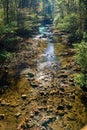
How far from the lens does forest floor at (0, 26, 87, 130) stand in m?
17.0

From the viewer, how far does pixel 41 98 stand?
20.8 metres

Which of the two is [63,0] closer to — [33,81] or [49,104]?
[33,81]

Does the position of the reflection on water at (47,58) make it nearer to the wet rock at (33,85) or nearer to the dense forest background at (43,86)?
the dense forest background at (43,86)

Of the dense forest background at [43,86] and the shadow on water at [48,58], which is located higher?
the dense forest background at [43,86]

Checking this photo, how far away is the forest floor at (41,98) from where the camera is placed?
17.0 meters

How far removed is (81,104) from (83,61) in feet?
14.2

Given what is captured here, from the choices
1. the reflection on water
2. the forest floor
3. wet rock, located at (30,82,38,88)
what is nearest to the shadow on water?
the reflection on water

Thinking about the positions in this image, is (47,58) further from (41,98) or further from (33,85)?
(41,98)

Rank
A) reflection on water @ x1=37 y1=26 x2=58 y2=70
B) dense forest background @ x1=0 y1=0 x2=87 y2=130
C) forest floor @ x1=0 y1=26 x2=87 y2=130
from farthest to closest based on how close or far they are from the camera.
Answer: reflection on water @ x1=37 y1=26 x2=58 y2=70 < dense forest background @ x1=0 y1=0 x2=87 y2=130 < forest floor @ x1=0 y1=26 x2=87 y2=130

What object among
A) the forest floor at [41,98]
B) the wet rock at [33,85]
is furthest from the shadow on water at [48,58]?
the wet rock at [33,85]

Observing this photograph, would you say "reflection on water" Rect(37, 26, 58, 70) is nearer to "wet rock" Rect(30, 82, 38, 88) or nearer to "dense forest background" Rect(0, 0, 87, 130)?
"dense forest background" Rect(0, 0, 87, 130)

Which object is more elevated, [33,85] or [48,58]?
[33,85]

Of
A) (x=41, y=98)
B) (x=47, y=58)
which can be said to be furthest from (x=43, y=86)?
(x=47, y=58)

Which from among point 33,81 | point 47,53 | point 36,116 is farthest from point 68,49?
point 36,116
